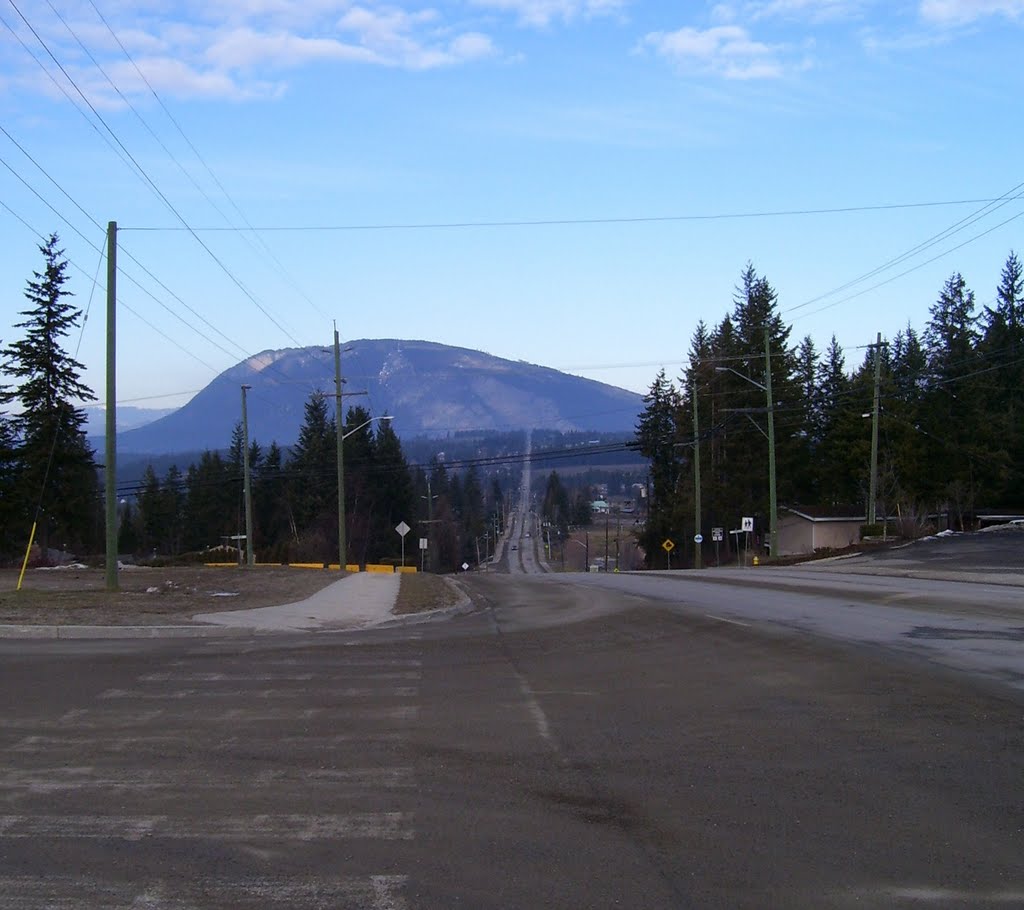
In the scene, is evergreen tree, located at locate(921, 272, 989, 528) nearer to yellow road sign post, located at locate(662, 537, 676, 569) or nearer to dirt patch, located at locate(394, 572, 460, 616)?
yellow road sign post, located at locate(662, 537, 676, 569)

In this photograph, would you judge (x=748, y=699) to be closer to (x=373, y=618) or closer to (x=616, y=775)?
(x=616, y=775)

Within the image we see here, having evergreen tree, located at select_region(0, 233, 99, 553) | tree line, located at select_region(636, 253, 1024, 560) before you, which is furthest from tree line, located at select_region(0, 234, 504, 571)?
tree line, located at select_region(636, 253, 1024, 560)

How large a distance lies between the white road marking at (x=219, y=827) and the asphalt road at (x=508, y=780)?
0.02 m

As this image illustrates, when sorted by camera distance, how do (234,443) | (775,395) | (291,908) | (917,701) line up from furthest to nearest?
(234,443) → (775,395) → (917,701) → (291,908)

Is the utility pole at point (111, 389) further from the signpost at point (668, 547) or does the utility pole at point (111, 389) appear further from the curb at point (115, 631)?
the signpost at point (668, 547)

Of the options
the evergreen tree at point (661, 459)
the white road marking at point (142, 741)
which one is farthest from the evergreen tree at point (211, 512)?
the white road marking at point (142, 741)

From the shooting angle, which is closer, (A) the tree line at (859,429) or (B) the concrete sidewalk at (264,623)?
(B) the concrete sidewalk at (264,623)

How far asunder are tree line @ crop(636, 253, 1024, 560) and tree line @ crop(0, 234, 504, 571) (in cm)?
2544

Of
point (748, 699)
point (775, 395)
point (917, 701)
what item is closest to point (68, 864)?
point (748, 699)

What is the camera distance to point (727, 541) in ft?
273

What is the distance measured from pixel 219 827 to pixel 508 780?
6.74ft

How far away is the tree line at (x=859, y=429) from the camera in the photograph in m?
74.0

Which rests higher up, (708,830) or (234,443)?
(234,443)

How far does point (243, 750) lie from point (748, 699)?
16.2 feet
